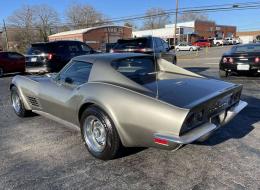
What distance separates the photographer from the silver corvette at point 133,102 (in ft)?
10.2

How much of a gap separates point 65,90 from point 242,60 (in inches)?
286

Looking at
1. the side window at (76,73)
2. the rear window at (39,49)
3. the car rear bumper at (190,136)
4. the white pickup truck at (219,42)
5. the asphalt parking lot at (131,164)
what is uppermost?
the white pickup truck at (219,42)

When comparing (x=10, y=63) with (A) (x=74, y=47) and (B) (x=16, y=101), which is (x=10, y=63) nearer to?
(A) (x=74, y=47)

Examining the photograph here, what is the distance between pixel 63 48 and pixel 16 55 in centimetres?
399

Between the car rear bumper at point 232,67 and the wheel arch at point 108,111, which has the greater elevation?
the car rear bumper at point 232,67

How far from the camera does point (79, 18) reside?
270ft

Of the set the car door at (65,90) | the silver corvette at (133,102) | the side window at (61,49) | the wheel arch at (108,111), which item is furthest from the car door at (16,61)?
the wheel arch at (108,111)

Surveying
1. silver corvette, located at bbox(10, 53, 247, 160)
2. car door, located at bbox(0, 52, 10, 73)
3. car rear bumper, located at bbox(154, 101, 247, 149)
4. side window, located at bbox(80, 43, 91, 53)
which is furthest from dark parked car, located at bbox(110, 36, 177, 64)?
car rear bumper, located at bbox(154, 101, 247, 149)

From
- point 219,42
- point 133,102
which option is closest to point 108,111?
point 133,102

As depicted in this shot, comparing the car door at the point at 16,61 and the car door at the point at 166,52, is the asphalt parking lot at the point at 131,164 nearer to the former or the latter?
the car door at the point at 166,52

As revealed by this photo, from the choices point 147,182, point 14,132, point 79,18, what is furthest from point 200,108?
point 79,18

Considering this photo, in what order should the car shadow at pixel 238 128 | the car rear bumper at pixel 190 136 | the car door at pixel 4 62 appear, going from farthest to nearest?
the car door at pixel 4 62 → the car shadow at pixel 238 128 → the car rear bumper at pixel 190 136

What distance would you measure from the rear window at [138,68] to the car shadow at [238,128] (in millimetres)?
1214

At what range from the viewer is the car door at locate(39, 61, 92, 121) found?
4117mm
